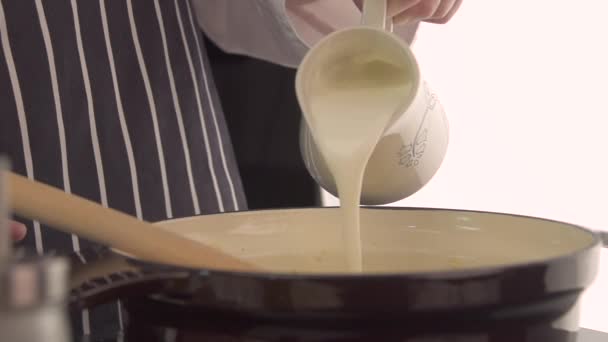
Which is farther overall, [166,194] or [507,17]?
[507,17]

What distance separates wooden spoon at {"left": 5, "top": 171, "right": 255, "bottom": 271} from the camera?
290 millimetres

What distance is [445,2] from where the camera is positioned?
75 centimetres

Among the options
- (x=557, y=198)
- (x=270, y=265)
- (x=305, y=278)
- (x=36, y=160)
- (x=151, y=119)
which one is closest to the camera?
(x=305, y=278)

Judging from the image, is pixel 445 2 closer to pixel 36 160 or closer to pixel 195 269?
pixel 36 160

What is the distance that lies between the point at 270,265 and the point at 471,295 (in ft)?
0.79

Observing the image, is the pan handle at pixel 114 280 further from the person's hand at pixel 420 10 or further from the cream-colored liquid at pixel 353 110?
the person's hand at pixel 420 10

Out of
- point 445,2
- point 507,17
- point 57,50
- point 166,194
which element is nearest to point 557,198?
point 507,17

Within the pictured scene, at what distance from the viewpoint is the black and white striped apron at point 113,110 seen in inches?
26.6

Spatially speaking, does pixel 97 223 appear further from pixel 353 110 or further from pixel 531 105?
pixel 531 105

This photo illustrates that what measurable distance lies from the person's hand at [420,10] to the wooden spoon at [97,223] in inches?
14.1

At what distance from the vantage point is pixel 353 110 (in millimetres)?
555

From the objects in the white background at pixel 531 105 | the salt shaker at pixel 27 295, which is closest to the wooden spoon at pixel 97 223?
the salt shaker at pixel 27 295

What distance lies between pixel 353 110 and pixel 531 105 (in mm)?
1058

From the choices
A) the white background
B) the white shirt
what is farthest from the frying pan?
the white background
